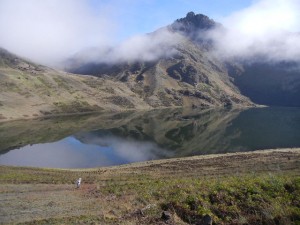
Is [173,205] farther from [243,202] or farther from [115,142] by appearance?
Answer: [115,142]

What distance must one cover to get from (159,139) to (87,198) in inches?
4112

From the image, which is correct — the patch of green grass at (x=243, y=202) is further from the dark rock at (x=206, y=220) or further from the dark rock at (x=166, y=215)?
the dark rock at (x=166, y=215)

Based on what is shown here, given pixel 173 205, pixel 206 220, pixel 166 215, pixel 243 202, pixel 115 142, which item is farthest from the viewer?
pixel 115 142

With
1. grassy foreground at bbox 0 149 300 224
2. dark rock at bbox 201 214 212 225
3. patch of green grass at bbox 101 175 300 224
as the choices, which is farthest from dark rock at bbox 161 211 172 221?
dark rock at bbox 201 214 212 225

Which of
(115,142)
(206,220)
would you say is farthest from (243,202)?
(115,142)

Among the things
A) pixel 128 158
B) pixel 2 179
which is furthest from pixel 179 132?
pixel 2 179

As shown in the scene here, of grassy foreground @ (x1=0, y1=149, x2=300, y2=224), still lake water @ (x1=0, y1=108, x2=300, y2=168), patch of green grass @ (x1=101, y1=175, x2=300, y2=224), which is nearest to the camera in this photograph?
patch of green grass @ (x1=101, y1=175, x2=300, y2=224)

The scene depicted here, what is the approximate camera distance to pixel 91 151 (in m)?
118

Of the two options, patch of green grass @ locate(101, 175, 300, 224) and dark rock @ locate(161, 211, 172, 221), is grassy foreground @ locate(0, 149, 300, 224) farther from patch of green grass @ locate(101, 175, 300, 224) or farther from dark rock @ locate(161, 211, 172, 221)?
dark rock @ locate(161, 211, 172, 221)

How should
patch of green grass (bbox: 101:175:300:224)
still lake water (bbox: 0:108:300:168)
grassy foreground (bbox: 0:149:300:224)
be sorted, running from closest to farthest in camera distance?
1. patch of green grass (bbox: 101:175:300:224)
2. grassy foreground (bbox: 0:149:300:224)
3. still lake water (bbox: 0:108:300:168)

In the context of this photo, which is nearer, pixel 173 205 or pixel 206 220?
pixel 206 220

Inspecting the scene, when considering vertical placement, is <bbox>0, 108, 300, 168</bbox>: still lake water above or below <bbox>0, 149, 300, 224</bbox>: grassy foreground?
above

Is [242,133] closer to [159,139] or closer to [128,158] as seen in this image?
[159,139]

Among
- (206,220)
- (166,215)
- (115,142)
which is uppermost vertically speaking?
(115,142)
